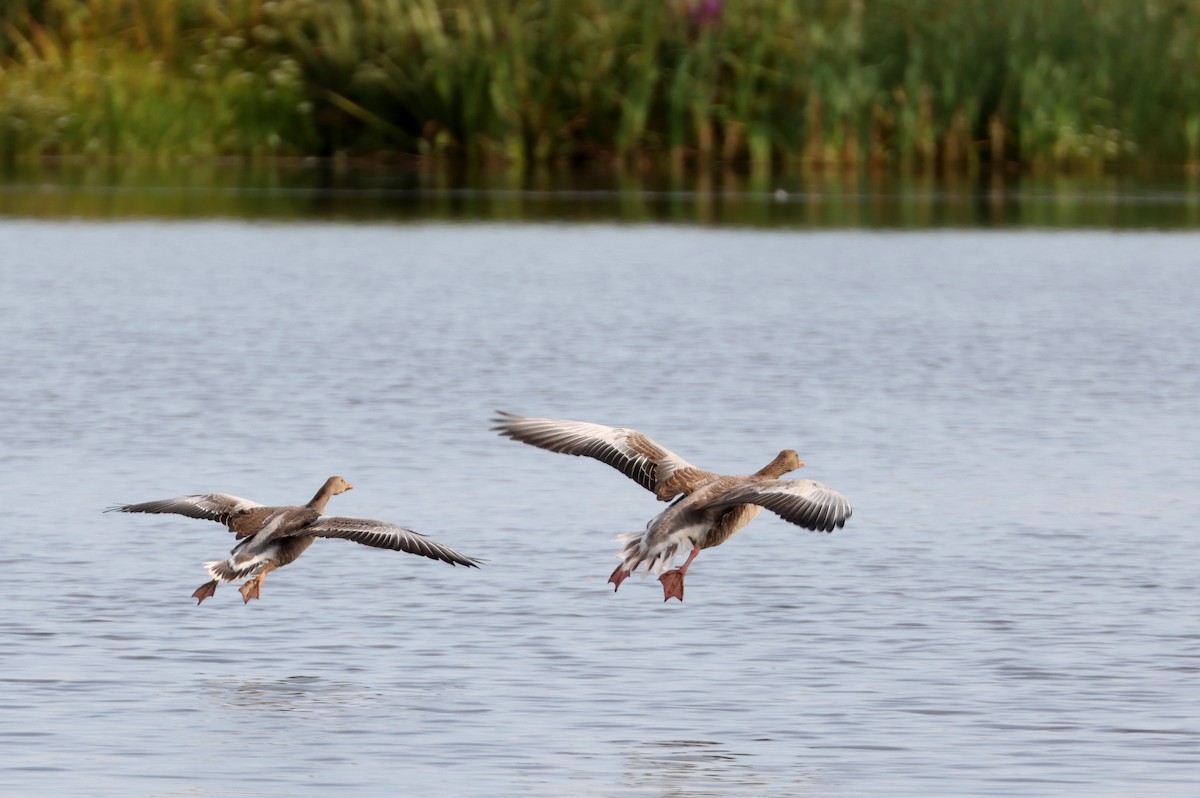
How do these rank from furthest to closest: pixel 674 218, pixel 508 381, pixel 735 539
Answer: pixel 674 218 < pixel 508 381 < pixel 735 539

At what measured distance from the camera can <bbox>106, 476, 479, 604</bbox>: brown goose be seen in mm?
10219

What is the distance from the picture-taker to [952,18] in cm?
3906

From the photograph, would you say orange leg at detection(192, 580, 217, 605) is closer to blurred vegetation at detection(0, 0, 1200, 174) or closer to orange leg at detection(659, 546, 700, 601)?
orange leg at detection(659, 546, 700, 601)

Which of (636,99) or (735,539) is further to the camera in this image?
(636,99)

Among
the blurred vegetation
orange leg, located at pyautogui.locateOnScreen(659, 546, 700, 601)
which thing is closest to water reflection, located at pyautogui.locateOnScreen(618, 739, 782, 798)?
orange leg, located at pyautogui.locateOnScreen(659, 546, 700, 601)

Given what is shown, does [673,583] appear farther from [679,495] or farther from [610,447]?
[610,447]

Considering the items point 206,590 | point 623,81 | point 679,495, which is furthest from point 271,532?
point 623,81

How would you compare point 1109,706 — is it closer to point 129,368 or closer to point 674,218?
point 129,368

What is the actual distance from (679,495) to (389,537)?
1957 mm

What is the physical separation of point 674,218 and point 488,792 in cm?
2588

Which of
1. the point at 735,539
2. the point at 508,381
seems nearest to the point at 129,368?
the point at 508,381

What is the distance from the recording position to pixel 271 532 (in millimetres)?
10812

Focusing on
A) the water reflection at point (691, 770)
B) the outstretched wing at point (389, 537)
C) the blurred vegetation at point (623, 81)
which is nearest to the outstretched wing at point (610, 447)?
the outstretched wing at point (389, 537)

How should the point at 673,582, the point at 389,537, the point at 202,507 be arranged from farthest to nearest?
the point at 673,582 < the point at 202,507 < the point at 389,537
